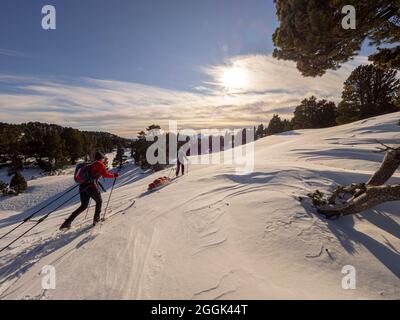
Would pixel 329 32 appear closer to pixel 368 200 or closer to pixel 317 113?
pixel 368 200

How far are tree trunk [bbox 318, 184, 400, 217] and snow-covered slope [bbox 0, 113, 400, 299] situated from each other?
29 cm

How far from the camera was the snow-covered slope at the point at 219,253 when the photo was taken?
133 inches

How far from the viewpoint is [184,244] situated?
4.78 metres

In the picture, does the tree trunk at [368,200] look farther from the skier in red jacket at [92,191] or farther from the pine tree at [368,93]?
the pine tree at [368,93]

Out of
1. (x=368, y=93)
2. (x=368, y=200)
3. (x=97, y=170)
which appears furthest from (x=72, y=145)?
(x=368, y=93)

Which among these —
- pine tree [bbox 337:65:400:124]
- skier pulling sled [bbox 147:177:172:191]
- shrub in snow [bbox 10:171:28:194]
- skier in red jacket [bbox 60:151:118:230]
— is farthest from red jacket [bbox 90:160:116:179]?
pine tree [bbox 337:65:400:124]

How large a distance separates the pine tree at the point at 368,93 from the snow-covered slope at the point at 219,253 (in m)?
41.3

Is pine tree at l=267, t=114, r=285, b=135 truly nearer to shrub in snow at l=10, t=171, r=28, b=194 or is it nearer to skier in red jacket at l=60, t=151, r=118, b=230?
shrub in snow at l=10, t=171, r=28, b=194

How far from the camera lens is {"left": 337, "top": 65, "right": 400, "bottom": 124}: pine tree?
118 feet

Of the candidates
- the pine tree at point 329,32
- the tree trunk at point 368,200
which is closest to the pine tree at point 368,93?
the pine tree at point 329,32

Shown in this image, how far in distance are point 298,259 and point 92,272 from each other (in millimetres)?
3919

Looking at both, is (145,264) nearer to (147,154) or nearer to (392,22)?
(392,22)
